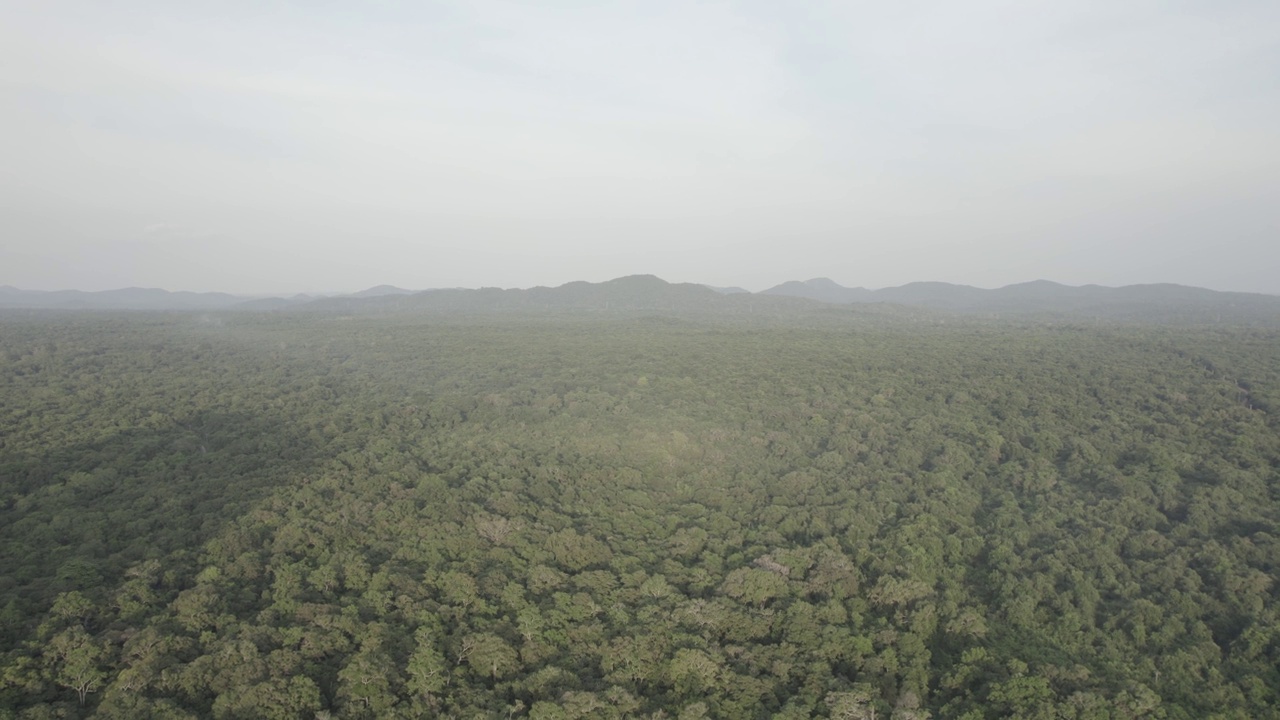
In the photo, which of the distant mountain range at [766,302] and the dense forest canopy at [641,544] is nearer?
the dense forest canopy at [641,544]

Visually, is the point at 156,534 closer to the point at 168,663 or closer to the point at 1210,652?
the point at 168,663

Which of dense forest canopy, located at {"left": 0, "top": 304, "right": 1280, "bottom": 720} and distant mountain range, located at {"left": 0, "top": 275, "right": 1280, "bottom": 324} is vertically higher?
distant mountain range, located at {"left": 0, "top": 275, "right": 1280, "bottom": 324}

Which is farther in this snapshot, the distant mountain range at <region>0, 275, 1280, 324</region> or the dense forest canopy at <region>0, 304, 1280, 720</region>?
the distant mountain range at <region>0, 275, 1280, 324</region>

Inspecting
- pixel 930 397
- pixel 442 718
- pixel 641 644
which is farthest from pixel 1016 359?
pixel 442 718

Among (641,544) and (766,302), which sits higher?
(766,302)

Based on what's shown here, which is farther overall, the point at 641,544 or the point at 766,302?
the point at 766,302
